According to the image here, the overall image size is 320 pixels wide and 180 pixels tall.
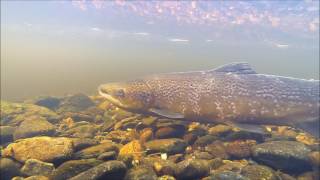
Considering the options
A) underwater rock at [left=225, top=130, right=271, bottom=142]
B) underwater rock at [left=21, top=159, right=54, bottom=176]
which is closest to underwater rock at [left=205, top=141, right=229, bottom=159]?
underwater rock at [left=225, top=130, right=271, bottom=142]

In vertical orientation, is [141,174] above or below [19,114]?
below

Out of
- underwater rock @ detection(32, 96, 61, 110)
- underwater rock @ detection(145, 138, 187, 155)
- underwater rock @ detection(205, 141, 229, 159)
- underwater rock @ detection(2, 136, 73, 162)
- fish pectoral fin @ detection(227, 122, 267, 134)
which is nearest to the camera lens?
underwater rock @ detection(2, 136, 73, 162)

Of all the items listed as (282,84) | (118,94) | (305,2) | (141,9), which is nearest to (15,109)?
(118,94)

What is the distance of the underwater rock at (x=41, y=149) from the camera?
5.57m

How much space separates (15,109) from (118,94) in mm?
3901

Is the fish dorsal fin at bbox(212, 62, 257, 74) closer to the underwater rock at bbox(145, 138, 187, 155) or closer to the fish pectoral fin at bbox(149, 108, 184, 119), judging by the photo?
the fish pectoral fin at bbox(149, 108, 184, 119)

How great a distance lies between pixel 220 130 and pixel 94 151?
309cm

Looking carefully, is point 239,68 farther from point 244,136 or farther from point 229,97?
point 244,136

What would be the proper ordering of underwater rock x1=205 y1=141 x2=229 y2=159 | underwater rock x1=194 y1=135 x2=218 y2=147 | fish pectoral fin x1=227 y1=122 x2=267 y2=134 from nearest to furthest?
underwater rock x1=205 y1=141 x2=229 y2=159, fish pectoral fin x1=227 y1=122 x2=267 y2=134, underwater rock x1=194 y1=135 x2=218 y2=147

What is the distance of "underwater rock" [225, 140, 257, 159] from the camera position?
6637 mm

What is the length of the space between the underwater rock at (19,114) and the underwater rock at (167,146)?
3.35 meters

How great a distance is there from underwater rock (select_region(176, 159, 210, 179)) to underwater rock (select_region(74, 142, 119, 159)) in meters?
1.37

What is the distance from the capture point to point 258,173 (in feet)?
17.4

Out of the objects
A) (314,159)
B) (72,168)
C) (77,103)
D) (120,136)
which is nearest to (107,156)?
(72,168)
